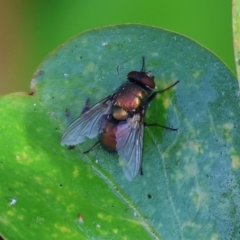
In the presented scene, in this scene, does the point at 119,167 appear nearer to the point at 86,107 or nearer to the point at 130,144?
the point at 130,144

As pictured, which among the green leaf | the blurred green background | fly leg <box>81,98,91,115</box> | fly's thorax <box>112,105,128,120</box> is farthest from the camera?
the blurred green background

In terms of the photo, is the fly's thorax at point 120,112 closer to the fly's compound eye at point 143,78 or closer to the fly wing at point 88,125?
the fly wing at point 88,125

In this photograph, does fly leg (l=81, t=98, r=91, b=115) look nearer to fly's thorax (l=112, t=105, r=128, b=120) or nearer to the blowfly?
the blowfly

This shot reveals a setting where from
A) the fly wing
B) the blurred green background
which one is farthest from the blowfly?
the blurred green background

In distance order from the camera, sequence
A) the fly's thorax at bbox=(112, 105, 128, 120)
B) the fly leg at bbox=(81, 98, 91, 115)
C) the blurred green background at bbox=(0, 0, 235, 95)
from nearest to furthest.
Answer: the fly leg at bbox=(81, 98, 91, 115)
the fly's thorax at bbox=(112, 105, 128, 120)
the blurred green background at bbox=(0, 0, 235, 95)

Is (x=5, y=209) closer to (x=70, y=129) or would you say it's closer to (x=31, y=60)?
(x=70, y=129)

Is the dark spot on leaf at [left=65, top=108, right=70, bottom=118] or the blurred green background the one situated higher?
the blurred green background

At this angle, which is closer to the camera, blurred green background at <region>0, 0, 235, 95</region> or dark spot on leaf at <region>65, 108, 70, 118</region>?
dark spot on leaf at <region>65, 108, 70, 118</region>
